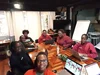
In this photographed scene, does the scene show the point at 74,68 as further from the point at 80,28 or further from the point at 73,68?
the point at 80,28

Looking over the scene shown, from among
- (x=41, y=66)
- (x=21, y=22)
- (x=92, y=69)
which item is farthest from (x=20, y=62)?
(x=21, y=22)

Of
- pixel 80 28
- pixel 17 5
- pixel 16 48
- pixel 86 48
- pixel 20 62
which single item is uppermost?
pixel 17 5

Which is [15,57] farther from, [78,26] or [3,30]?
[3,30]

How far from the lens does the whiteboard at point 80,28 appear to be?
407cm

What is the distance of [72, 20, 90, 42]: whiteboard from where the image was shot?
4072mm

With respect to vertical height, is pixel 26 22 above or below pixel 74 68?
above

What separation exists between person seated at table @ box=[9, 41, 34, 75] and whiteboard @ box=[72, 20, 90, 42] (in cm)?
261

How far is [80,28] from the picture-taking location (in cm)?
429

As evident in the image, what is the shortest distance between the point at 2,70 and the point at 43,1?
112 inches

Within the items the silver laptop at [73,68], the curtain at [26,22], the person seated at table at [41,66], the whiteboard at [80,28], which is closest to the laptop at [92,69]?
the silver laptop at [73,68]

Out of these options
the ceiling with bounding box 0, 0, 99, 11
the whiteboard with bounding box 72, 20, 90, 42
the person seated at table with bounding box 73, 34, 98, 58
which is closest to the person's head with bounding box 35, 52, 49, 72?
the person seated at table with bounding box 73, 34, 98, 58

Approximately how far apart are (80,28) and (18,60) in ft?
9.44

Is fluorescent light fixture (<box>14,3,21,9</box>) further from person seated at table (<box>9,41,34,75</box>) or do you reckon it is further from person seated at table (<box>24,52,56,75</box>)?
person seated at table (<box>24,52,56,75</box>)

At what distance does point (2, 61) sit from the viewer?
4543mm
